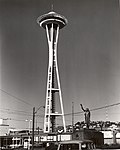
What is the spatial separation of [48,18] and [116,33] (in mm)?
41657

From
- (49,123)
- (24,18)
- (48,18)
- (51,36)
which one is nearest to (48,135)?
(49,123)

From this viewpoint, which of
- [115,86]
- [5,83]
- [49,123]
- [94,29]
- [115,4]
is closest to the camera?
[115,4]

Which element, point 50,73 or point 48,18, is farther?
point 48,18

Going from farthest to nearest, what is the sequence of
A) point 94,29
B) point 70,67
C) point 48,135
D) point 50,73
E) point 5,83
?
point 50,73, point 48,135, point 70,67, point 5,83, point 94,29

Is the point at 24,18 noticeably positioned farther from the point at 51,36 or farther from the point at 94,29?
the point at 51,36

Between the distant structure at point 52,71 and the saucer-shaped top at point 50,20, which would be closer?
the distant structure at point 52,71

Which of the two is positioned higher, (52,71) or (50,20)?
(50,20)

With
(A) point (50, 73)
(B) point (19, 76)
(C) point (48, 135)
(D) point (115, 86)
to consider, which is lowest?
(C) point (48, 135)

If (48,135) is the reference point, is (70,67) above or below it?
above

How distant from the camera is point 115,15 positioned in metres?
7.35

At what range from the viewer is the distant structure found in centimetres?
4234

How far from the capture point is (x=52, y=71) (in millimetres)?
44656

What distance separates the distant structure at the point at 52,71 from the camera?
42344 millimetres

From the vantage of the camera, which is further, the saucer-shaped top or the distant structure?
the saucer-shaped top
